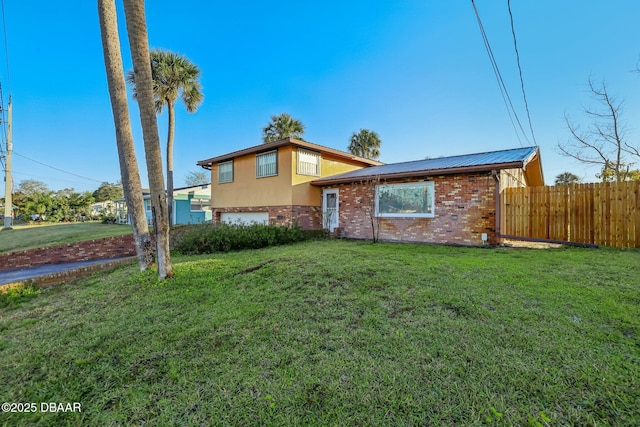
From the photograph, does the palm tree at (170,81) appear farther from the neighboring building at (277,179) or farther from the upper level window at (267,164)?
the upper level window at (267,164)

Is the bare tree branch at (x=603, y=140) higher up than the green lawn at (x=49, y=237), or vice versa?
the bare tree branch at (x=603, y=140)

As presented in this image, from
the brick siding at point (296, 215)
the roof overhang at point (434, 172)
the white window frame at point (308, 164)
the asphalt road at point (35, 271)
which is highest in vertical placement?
the white window frame at point (308, 164)

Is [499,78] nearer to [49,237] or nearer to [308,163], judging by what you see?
[308,163]

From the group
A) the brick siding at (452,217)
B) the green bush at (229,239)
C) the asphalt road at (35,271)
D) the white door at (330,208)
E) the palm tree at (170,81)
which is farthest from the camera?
the palm tree at (170,81)

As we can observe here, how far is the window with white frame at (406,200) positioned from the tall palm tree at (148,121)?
8108 millimetres

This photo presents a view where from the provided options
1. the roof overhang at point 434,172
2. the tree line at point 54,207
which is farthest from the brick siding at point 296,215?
the tree line at point 54,207

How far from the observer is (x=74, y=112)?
1922 centimetres

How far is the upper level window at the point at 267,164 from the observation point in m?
13.2

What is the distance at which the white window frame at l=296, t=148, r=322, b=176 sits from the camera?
12844 millimetres

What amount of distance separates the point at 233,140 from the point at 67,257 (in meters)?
19.4

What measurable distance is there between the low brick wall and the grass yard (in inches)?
208

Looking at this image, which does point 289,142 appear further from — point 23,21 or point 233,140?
point 233,140

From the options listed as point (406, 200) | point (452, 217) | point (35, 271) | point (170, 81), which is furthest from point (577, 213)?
point (170, 81)

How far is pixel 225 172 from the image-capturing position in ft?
52.3
